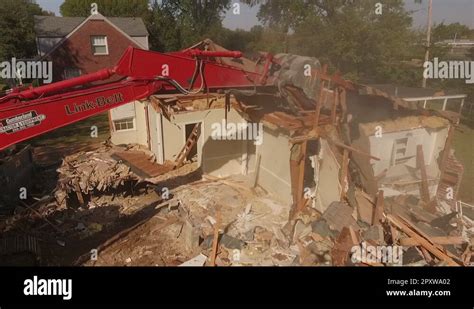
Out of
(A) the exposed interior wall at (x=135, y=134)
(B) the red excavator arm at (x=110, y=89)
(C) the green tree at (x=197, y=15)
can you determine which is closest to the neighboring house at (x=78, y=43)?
(C) the green tree at (x=197, y=15)

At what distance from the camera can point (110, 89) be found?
24.2ft

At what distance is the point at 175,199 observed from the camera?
11.8 metres

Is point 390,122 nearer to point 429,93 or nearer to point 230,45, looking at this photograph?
point 429,93

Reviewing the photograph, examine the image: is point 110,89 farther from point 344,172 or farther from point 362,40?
point 362,40

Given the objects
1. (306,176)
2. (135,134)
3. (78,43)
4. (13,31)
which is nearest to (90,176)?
(135,134)

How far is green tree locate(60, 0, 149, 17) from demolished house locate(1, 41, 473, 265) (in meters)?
36.8

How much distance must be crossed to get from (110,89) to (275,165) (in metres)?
6.58

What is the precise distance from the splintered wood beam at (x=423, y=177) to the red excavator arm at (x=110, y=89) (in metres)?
6.44

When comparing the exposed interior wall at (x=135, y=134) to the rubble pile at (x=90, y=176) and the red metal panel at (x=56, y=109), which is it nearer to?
the rubble pile at (x=90, y=176)

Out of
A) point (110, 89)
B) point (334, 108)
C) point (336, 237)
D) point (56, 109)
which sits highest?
point (110, 89)

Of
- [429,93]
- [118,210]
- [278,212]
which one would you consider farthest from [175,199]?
[429,93]
